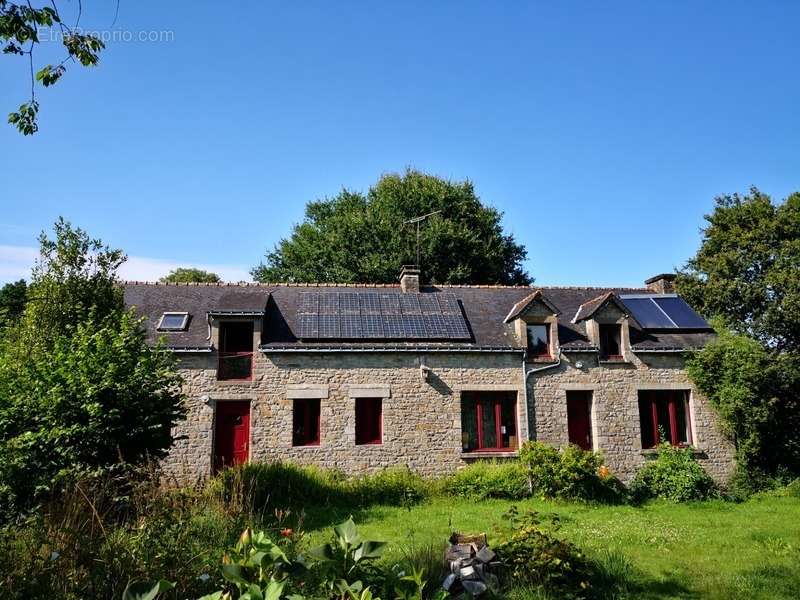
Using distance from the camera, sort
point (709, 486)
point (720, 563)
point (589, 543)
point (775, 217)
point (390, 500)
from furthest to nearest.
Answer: point (775, 217)
point (709, 486)
point (390, 500)
point (589, 543)
point (720, 563)

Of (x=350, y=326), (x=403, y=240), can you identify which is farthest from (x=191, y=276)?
(x=350, y=326)

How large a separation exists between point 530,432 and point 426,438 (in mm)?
2849

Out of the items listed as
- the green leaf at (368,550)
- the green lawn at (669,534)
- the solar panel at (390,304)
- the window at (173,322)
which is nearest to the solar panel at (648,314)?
the green lawn at (669,534)

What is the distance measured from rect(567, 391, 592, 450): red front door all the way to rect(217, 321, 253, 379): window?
29.2 feet

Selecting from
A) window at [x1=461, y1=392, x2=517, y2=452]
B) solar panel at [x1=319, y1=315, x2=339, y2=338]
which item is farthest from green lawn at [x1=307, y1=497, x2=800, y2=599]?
solar panel at [x1=319, y1=315, x2=339, y2=338]

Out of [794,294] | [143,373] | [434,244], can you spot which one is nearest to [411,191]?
[434,244]

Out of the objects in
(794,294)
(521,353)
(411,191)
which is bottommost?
(521,353)

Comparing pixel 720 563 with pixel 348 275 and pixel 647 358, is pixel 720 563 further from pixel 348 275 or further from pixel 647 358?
pixel 348 275

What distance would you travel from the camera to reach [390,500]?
1316 cm

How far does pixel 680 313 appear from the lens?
57.9 feet

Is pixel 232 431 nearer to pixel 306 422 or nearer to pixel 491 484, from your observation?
pixel 306 422

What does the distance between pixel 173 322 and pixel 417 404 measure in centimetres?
711

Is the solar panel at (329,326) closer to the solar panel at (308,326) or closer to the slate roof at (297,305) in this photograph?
the solar panel at (308,326)

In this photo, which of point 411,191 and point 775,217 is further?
point 411,191
